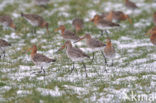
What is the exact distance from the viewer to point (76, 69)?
12.5 metres

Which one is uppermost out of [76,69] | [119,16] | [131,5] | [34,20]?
[76,69]

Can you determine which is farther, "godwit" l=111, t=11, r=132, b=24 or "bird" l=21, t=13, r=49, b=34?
"godwit" l=111, t=11, r=132, b=24

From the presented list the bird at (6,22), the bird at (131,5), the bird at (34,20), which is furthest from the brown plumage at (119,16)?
the bird at (6,22)

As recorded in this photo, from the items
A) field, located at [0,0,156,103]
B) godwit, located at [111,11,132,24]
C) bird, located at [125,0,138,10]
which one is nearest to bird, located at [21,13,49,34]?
field, located at [0,0,156,103]

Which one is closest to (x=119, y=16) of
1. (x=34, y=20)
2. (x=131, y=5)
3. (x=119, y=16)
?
(x=119, y=16)

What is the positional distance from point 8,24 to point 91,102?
11.1 meters

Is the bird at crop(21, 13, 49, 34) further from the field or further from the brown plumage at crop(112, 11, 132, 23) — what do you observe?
the brown plumage at crop(112, 11, 132, 23)

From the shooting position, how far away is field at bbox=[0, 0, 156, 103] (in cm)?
939

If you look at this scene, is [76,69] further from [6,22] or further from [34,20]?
[6,22]

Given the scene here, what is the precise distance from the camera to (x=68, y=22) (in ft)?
68.9

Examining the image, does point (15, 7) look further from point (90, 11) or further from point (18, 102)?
point (18, 102)

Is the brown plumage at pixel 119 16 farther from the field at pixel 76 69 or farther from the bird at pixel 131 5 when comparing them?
the bird at pixel 131 5

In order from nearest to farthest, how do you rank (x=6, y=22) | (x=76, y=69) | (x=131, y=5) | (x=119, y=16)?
1. (x=76, y=69)
2. (x=6, y=22)
3. (x=119, y=16)
4. (x=131, y=5)

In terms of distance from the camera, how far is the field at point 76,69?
9.39m
